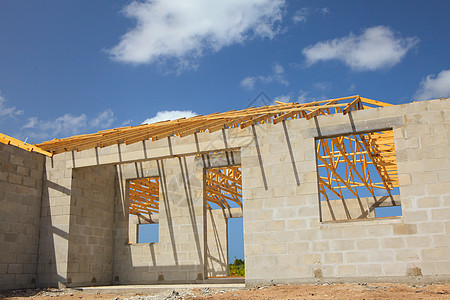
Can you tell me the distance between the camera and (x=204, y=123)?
41.2 ft

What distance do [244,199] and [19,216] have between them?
6.30 metres

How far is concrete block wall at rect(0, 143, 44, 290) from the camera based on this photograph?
12109mm

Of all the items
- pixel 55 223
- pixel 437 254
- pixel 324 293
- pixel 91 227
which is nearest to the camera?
pixel 324 293

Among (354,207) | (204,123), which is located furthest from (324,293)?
(354,207)

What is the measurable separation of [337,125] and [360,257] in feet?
9.86

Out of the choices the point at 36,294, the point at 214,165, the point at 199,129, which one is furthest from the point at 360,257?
the point at 36,294

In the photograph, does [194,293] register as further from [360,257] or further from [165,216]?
[165,216]

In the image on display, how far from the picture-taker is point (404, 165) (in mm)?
10070

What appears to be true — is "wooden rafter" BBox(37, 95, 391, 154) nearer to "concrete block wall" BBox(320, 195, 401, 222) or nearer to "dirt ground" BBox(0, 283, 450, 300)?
"dirt ground" BBox(0, 283, 450, 300)

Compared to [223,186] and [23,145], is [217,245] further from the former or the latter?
[23,145]

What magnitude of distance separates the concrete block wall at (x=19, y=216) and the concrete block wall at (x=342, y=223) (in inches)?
247

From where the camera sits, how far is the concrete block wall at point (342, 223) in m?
9.61

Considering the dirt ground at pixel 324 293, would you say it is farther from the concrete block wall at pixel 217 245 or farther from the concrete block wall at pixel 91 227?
the concrete block wall at pixel 217 245

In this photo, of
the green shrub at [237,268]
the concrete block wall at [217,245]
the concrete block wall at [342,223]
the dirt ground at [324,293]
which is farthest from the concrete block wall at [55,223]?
the green shrub at [237,268]
